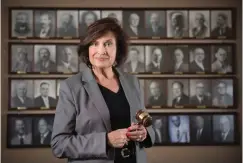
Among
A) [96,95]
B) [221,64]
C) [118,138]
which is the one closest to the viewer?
[118,138]

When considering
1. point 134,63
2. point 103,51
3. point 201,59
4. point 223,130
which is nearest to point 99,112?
point 103,51

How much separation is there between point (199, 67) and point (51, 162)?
168 centimetres

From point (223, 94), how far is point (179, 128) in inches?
21.3

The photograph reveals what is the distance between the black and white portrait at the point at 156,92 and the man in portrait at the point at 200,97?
287 mm

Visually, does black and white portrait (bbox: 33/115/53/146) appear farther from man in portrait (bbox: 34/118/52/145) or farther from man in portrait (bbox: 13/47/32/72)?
man in portrait (bbox: 13/47/32/72)

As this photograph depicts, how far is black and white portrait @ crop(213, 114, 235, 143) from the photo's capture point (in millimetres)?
3633

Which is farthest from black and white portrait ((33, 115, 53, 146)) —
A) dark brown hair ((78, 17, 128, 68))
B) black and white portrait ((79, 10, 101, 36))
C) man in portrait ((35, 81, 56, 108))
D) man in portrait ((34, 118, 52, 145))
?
dark brown hair ((78, 17, 128, 68))

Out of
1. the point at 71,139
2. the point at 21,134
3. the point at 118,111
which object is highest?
the point at 118,111

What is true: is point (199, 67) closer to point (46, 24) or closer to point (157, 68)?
point (157, 68)

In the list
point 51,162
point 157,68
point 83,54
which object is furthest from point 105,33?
point 51,162

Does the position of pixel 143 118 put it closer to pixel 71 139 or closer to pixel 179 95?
pixel 71 139

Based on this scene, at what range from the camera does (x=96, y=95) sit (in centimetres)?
158

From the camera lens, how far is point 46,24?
11.6 ft

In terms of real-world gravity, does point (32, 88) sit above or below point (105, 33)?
below
